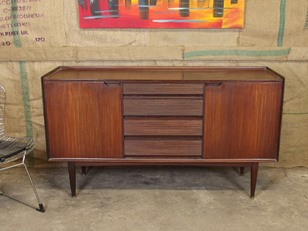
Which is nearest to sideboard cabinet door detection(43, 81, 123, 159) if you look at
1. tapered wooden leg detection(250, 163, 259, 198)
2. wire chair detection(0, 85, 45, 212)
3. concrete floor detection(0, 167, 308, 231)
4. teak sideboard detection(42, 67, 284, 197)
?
teak sideboard detection(42, 67, 284, 197)

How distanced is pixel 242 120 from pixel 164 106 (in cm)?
51

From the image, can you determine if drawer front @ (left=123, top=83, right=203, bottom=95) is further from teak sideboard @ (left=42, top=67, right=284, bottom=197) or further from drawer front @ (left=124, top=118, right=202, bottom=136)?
drawer front @ (left=124, top=118, right=202, bottom=136)

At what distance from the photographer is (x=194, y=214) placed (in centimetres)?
253

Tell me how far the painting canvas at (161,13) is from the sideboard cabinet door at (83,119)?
69cm

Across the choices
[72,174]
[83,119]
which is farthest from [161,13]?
[72,174]

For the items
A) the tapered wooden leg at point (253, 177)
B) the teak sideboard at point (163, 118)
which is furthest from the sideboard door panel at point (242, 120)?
the tapered wooden leg at point (253, 177)

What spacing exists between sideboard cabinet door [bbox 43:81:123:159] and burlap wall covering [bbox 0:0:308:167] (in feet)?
1.98

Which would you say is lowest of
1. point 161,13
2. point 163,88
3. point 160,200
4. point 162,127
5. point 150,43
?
point 160,200

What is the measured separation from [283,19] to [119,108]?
1.43 metres

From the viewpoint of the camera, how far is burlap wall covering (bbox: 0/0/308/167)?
2.91 meters

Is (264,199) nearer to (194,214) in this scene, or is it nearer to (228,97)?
(194,214)

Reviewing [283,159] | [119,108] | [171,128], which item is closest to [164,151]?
[171,128]

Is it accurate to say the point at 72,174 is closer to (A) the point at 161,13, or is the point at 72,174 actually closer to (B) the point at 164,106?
(B) the point at 164,106

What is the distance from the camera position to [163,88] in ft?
8.11
